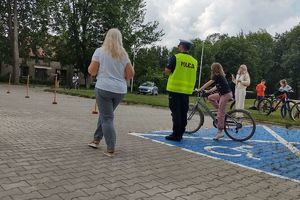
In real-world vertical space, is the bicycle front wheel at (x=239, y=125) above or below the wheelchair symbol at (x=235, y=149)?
above

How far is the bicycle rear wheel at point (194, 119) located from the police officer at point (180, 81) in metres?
1.43

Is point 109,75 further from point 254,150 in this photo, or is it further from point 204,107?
point 204,107

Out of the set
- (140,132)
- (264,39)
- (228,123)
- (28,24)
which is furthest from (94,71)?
(264,39)

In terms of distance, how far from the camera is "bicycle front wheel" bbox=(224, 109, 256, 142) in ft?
29.2

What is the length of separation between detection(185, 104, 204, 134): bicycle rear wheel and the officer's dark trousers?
55.0 inches

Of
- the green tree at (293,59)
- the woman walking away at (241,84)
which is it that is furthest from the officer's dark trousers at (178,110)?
the green tree at (293,59)

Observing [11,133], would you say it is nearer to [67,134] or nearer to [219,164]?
[67,134]

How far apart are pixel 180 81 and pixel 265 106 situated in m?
10.3

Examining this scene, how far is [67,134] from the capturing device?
26.2ft

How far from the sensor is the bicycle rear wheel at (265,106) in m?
16.9

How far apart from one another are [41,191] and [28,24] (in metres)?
45.0

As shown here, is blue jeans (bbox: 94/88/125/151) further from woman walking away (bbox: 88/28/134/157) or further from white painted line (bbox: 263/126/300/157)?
white painted line (bbox: 263/126/300/157)

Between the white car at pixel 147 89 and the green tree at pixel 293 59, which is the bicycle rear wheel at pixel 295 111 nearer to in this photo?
the white car at pixel 147 89

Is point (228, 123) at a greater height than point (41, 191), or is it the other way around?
point (228, 123)
